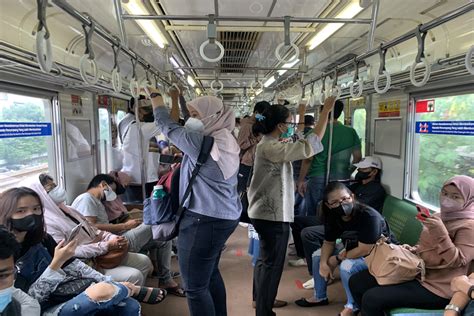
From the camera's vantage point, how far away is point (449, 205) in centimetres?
216

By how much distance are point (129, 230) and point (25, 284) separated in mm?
1354

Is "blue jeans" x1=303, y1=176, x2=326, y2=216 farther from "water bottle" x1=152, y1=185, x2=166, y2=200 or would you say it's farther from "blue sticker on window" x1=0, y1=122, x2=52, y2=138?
"blue sticker on window" x1=0, y1=122, x2=52, y2=138

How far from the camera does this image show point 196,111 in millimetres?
1859

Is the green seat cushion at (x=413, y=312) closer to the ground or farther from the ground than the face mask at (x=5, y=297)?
closer to the ground

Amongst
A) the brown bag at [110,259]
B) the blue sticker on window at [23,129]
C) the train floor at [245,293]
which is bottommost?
the train floor at [245,293]

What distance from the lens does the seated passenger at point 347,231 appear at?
2.46 m

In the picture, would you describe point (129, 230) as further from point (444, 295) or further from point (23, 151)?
point (444, 295)

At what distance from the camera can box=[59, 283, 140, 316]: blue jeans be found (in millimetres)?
1843

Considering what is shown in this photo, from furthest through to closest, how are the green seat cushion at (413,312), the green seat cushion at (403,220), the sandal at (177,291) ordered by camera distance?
the sandal at (177,291) < the green seat cushion at (403,220) < the green seat cushion at (413,312)

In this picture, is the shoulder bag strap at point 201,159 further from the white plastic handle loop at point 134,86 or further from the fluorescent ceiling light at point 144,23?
the fluorescent ceiling light at point 144,23

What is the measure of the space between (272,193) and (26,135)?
2.29 meters

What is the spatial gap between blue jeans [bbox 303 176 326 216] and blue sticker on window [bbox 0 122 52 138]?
9.16 ft

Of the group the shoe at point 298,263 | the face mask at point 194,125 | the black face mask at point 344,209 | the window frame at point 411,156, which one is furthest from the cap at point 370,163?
the face mask at point 194,125

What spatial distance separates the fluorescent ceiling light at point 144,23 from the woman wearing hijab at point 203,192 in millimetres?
875
